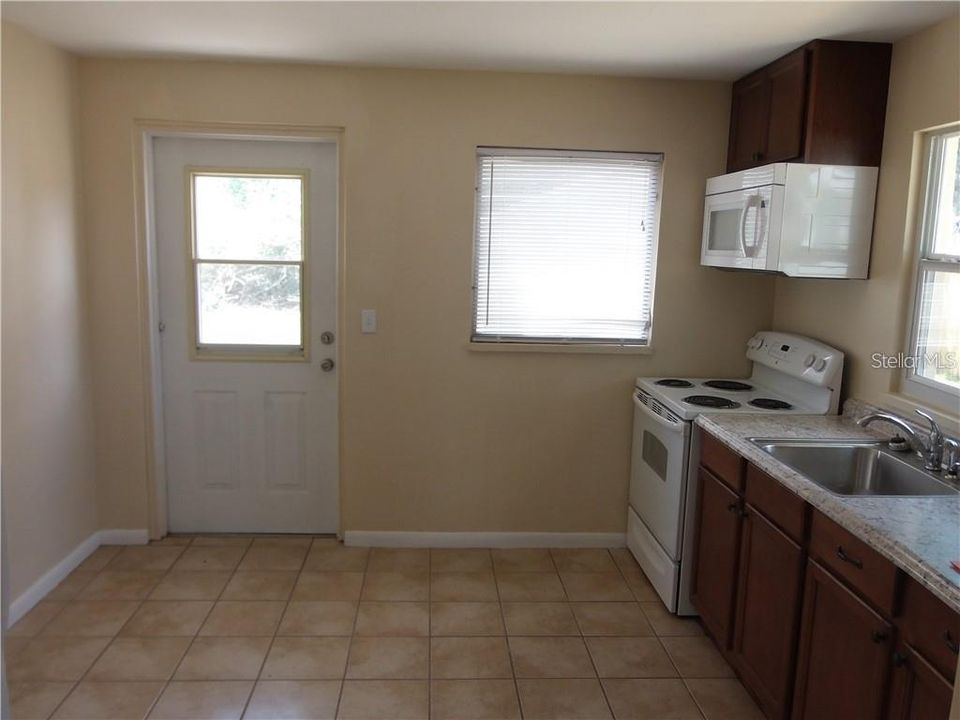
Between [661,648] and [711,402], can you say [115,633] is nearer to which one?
[661,648]

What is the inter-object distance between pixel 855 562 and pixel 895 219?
1453mm

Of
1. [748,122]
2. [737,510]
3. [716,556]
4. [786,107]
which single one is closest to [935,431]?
[737,510]

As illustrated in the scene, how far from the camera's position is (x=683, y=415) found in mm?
2971

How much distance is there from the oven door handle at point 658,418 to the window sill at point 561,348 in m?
0.23

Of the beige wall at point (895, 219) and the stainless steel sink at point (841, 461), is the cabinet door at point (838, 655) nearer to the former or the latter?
the stainless steel sink at point (841, 461)

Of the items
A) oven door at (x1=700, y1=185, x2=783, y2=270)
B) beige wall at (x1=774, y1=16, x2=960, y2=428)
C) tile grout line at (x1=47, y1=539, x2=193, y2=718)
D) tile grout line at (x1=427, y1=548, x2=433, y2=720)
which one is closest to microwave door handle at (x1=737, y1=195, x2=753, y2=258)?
Answer: oven door at (x1=700, y1=185, x2=783, y2=270)

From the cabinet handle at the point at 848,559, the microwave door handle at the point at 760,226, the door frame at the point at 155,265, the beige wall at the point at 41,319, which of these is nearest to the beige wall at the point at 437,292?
the door frame at the point at 155,265

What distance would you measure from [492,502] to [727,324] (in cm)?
148

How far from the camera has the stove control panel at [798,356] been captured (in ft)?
9.68

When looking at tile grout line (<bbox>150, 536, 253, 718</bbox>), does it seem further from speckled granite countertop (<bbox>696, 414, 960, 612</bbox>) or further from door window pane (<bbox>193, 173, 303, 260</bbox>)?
speckled granite countertop (<bbox>696, 414, 960, 612</bbox>)

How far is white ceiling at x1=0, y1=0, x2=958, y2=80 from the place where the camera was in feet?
8.16

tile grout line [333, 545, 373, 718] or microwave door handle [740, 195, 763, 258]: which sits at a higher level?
microwave door handle [740, 195, 763, 258]

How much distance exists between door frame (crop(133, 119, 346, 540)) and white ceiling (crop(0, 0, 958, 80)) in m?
0.32

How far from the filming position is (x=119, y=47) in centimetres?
312
